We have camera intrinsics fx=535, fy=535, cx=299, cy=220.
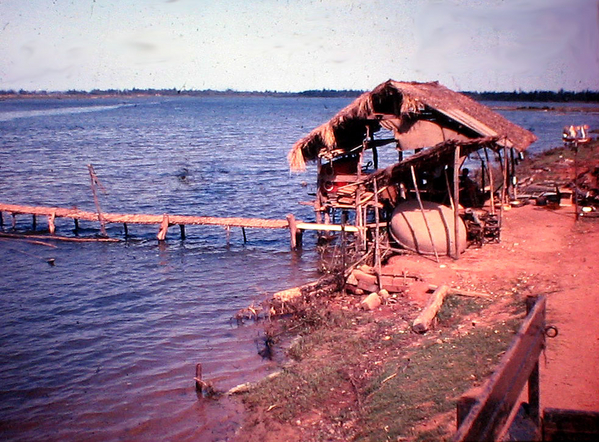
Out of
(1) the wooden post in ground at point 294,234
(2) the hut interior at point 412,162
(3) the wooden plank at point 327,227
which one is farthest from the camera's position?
(1) the wooden post in ground at point 294,234

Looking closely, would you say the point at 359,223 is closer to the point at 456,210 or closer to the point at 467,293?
the point at 456,210

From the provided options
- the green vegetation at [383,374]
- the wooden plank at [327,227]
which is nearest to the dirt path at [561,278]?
Answer: the green vegetation at [383,374]

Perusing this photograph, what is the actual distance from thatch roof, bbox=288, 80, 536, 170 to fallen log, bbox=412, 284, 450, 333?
16.6 ft

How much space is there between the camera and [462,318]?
32.6 ft

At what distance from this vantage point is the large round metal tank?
13773 mm

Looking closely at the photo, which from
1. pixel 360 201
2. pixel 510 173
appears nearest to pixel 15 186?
pixel 360 201

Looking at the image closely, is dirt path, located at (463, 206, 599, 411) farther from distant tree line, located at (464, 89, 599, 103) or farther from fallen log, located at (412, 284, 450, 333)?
distant tree line, located at (464, 89, 599, 103)

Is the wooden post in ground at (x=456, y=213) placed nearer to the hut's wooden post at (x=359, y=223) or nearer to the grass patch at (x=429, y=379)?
the hut's wooden post at (x=359, y=223)

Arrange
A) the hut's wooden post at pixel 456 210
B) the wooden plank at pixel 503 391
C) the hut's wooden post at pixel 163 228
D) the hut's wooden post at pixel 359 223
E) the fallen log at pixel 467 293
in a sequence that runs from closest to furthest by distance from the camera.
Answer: the wooden plank at pixel 503 391 < the fallen log at pixel 467 293 < the hut's wooden post at pixel 456 210 < the hut's wooden post at pixel 359 223 < the hut's wooden post at pixel 163 228

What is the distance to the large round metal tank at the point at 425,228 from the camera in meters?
13.8

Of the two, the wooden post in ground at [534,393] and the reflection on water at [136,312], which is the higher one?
the wooden post in ground at [534,393]

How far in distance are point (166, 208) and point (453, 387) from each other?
21.6m

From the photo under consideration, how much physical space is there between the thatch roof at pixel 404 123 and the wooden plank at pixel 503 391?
11168mm

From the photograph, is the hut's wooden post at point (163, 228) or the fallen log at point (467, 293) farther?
the hut's wooden post at point (163, 228)
